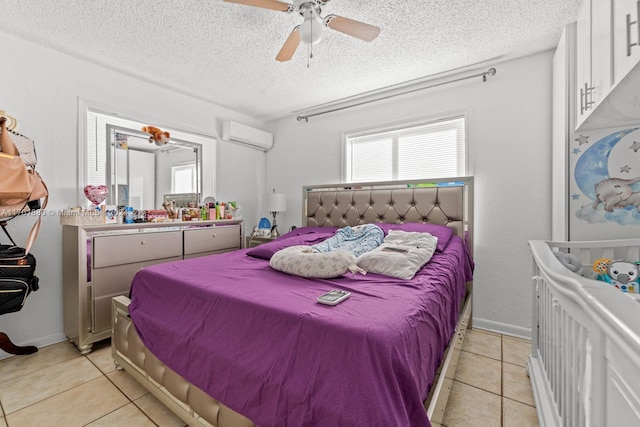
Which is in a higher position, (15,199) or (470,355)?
(15,199)

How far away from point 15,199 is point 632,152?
3.93 metres

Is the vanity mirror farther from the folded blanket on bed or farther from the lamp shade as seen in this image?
the folded blanket on bed

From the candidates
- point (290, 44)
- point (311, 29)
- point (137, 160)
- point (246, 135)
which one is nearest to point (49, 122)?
point (137, 160)

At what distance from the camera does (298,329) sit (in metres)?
0.94

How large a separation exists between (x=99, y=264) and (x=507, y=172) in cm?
341

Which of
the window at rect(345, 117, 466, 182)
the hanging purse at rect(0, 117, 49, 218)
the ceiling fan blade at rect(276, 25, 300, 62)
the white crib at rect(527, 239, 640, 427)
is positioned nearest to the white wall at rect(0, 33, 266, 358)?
the hanging purse at rect(0, 117, 49, 218)

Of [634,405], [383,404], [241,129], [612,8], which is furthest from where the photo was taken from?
[241,129]

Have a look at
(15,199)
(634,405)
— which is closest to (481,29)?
(634,405)

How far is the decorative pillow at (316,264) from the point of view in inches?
57.2

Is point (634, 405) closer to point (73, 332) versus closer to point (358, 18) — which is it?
point (358, 18)

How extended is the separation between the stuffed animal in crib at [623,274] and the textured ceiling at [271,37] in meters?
1.61

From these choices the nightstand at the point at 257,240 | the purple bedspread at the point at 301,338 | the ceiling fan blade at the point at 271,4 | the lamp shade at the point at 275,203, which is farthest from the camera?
the lamp shade at the point at 275,203

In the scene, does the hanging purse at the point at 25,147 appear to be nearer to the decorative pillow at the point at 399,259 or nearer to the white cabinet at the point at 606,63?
the decorative pillow at the point at 399,259

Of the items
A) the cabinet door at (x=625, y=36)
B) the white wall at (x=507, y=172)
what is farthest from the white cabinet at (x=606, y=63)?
the white wall at (x=507, y=172)
